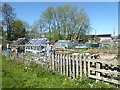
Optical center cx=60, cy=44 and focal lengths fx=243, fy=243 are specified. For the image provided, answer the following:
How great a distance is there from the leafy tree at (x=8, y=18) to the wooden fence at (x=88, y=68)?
4302 cm

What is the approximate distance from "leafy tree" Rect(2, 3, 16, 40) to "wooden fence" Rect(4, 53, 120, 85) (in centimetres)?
4302

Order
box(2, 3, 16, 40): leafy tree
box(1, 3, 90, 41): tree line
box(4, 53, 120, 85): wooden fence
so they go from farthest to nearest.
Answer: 1. box(1, 3, 90, 41): tree line
2. box(2, 3, 16, 40): leafy tree
3. box(4, 53, 120, 85): wooden fence

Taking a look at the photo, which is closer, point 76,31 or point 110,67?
point 110,67

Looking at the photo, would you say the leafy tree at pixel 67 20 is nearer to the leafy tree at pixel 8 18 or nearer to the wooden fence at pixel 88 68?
the leafy tree at pixel 8 18

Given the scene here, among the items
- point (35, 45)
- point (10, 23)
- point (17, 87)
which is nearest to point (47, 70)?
point (17, 87)

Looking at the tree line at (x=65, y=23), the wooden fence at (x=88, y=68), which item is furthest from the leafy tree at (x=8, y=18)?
the wooden fence at (x=88, y=68)

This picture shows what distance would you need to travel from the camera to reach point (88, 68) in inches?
366

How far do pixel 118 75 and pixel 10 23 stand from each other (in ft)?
160

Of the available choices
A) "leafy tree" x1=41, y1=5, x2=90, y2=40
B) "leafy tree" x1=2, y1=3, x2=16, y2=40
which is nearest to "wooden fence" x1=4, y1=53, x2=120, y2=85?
"leafy tree" x1=2, y1=3, x2=16, y2=40

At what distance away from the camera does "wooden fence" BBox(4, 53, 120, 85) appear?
8.41m

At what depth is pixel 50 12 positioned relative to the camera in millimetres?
69875

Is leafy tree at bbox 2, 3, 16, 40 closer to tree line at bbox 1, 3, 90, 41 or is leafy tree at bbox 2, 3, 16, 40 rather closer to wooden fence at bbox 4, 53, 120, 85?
tree line at bbox 1, 3, 90, 41

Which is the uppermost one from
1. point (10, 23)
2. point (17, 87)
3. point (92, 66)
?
point (10, 23)

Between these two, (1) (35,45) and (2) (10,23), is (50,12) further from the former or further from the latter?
(1) (35,45)
